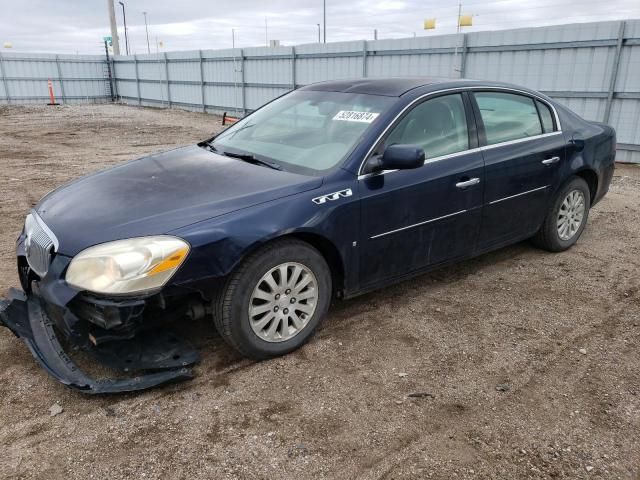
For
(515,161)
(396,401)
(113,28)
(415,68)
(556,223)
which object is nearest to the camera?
(396,401)

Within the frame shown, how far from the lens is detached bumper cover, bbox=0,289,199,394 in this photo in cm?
277

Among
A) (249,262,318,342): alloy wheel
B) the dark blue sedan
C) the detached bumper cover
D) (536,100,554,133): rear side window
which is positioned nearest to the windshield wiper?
the dark blue sedan

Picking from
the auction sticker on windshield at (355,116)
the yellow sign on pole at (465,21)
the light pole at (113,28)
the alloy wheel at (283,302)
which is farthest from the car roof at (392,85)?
the light pole at (113,28)

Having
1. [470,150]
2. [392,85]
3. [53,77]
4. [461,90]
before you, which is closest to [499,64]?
[461,90]

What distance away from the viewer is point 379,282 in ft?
11.9

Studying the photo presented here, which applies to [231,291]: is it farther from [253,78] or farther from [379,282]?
[253,78]

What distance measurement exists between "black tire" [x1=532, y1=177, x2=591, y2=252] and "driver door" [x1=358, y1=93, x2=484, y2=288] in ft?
3.87

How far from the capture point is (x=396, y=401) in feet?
9.45

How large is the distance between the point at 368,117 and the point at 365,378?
68.5 inches

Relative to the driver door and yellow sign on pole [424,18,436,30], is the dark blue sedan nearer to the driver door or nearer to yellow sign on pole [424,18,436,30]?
the driver door

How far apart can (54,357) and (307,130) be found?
2197mm

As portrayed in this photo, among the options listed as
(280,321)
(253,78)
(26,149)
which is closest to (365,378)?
(280,321)

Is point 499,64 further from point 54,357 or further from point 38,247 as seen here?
point 54,357

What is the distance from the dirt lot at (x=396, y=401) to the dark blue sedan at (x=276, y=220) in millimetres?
217
